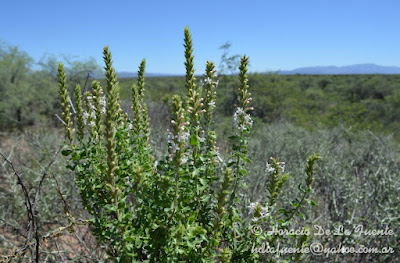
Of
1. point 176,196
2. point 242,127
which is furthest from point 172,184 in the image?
point 242,127

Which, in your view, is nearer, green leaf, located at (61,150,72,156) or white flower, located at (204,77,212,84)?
green leaf, located at (61,150,72,156)

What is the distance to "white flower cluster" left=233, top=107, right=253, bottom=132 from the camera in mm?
1791

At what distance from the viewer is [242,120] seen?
1.81 meters

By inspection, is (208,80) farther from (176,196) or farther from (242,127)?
(176,196)

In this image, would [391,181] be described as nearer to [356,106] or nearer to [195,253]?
[195,253]

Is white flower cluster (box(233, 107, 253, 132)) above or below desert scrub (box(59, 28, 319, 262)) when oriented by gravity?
above

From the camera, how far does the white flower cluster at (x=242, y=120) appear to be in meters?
1.79

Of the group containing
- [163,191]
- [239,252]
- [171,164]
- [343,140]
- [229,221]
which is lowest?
[343,140]

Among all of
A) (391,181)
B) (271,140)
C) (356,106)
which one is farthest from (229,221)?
(356,106)

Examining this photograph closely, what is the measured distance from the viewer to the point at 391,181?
11.8ft

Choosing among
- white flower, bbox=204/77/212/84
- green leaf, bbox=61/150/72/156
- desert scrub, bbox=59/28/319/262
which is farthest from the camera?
white flower, bbox=204/77/212/84

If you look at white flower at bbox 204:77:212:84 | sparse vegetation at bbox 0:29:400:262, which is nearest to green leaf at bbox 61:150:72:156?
sparse vegetation at bbox 0:29:400:262

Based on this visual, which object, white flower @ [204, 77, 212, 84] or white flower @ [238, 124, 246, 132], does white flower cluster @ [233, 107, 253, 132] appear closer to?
white flower @ [238, 124, 246, 132]

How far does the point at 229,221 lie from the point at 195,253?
0.86 ft
